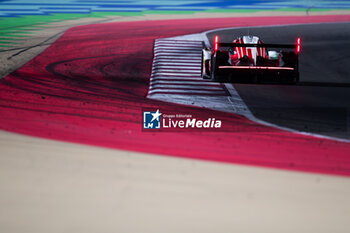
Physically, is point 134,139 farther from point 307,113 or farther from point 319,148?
point 307,113

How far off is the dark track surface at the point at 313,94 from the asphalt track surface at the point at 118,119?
73 cm

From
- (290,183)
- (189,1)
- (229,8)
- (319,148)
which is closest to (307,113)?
(319,148)

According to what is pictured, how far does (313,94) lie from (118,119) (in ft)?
15.4

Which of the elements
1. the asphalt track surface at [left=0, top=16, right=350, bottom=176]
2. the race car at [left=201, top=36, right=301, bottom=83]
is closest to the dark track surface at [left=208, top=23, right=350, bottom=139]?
the race car at [left=201, top=36, right=301, bottom=83]

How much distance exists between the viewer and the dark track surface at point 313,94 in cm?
749

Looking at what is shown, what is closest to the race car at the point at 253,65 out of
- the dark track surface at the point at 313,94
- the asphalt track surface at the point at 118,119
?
the dark track surface at the point at 313,94

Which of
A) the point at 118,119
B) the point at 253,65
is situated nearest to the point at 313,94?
the point at 253,65

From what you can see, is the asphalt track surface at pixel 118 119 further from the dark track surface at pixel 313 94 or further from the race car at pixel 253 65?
the race car at pixel 253 65

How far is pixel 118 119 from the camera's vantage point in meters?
7.38

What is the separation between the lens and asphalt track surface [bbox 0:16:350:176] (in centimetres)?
607

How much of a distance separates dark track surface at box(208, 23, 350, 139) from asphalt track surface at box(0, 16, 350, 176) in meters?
0.73

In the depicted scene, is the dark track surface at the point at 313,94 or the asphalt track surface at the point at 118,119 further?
the dark track surface at the point at 313,94

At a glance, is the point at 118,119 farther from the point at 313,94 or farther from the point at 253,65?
the point at 313,94

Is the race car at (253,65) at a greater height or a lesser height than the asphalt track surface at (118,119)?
greater
